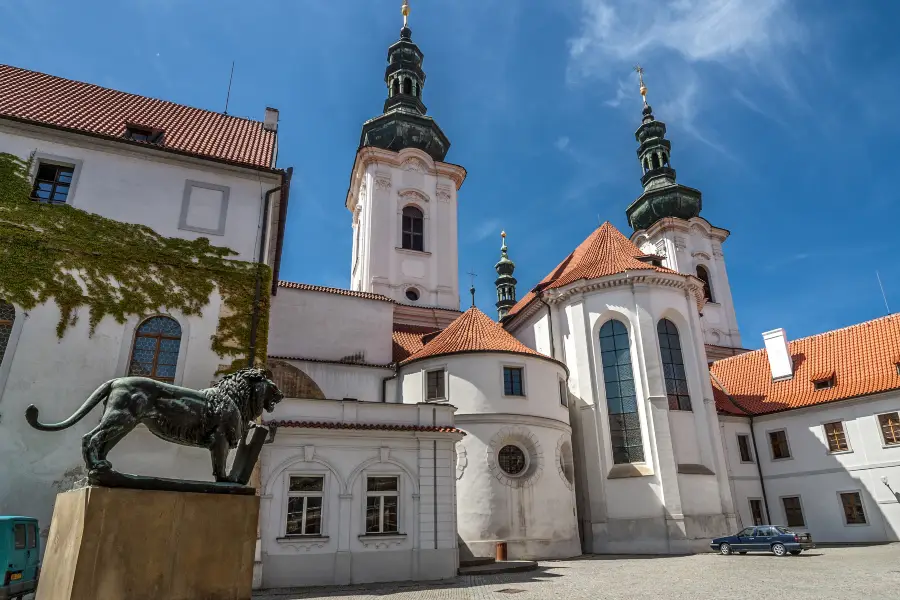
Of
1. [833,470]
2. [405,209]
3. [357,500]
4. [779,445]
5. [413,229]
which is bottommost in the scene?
[357,500]

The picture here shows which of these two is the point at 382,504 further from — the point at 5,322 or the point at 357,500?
the point at 5,322

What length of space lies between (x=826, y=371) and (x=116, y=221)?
2956cm

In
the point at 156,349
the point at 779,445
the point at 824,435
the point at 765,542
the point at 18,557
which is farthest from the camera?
the point at 779,445

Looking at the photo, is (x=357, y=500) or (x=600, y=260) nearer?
(x=357, y=500)

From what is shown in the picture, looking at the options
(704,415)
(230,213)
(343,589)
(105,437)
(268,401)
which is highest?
(230,213)

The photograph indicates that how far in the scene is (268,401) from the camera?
694cm

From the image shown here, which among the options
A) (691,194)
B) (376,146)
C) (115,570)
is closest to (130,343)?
(115,570)

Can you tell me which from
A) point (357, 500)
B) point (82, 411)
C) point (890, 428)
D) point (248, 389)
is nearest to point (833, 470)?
point (890, 428)

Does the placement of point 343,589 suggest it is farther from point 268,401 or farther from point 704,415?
point 704,415

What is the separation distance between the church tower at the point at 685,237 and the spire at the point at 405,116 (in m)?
16.3

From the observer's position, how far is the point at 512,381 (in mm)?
20969

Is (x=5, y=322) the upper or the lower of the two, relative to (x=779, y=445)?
upper

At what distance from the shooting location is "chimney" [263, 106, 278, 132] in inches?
786

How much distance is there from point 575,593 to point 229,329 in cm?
975
